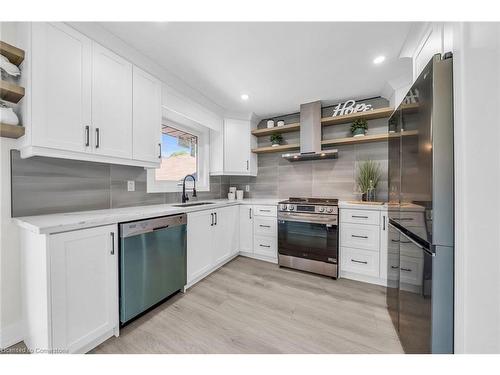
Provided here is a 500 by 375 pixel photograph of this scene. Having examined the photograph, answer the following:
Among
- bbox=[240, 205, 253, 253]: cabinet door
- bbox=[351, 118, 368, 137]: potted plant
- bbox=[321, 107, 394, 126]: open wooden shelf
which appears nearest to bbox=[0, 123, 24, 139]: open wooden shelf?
bbox=[240, 205, 253, 253]: cabinet door

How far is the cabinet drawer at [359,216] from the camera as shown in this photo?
214 cm

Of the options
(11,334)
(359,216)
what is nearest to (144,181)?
(11,334)

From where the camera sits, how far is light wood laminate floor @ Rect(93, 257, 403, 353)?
4.22 ft

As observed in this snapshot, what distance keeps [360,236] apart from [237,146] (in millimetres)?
2197

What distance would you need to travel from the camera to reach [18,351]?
48.8 inches

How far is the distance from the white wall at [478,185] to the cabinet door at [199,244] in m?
1.97

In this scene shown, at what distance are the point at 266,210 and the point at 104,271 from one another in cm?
197

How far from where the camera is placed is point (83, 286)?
46.2 inches

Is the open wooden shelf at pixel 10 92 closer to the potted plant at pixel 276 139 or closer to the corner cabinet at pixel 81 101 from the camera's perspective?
the corner cabinet at pixel 81 101

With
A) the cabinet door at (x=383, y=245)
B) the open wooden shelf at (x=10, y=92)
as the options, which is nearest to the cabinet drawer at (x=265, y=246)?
the cabinet door at (x=383, y=245)

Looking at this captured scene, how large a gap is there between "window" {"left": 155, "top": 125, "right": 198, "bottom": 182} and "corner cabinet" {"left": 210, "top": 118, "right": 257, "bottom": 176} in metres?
0.31
